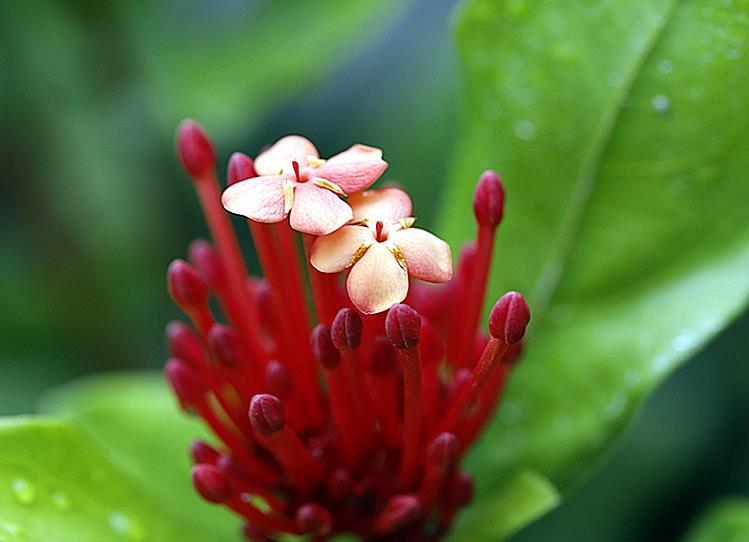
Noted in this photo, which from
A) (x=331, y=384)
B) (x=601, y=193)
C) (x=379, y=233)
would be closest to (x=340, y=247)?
(x=379, y=233)

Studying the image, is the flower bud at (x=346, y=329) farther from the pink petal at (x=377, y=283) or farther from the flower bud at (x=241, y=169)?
the flower bud at (x=241, y=169)

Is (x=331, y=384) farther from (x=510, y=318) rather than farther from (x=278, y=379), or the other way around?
(x=510, y=318)

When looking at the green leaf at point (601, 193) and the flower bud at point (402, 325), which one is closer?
the flower bud at point (402, 325)

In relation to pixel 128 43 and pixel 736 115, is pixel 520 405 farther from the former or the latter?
pixel 128 43

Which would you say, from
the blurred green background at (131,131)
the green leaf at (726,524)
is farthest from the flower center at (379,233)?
the blurred green background at (131,131)

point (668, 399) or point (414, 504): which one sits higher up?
point (414, 504)

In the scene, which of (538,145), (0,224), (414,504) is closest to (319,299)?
(414,504)
